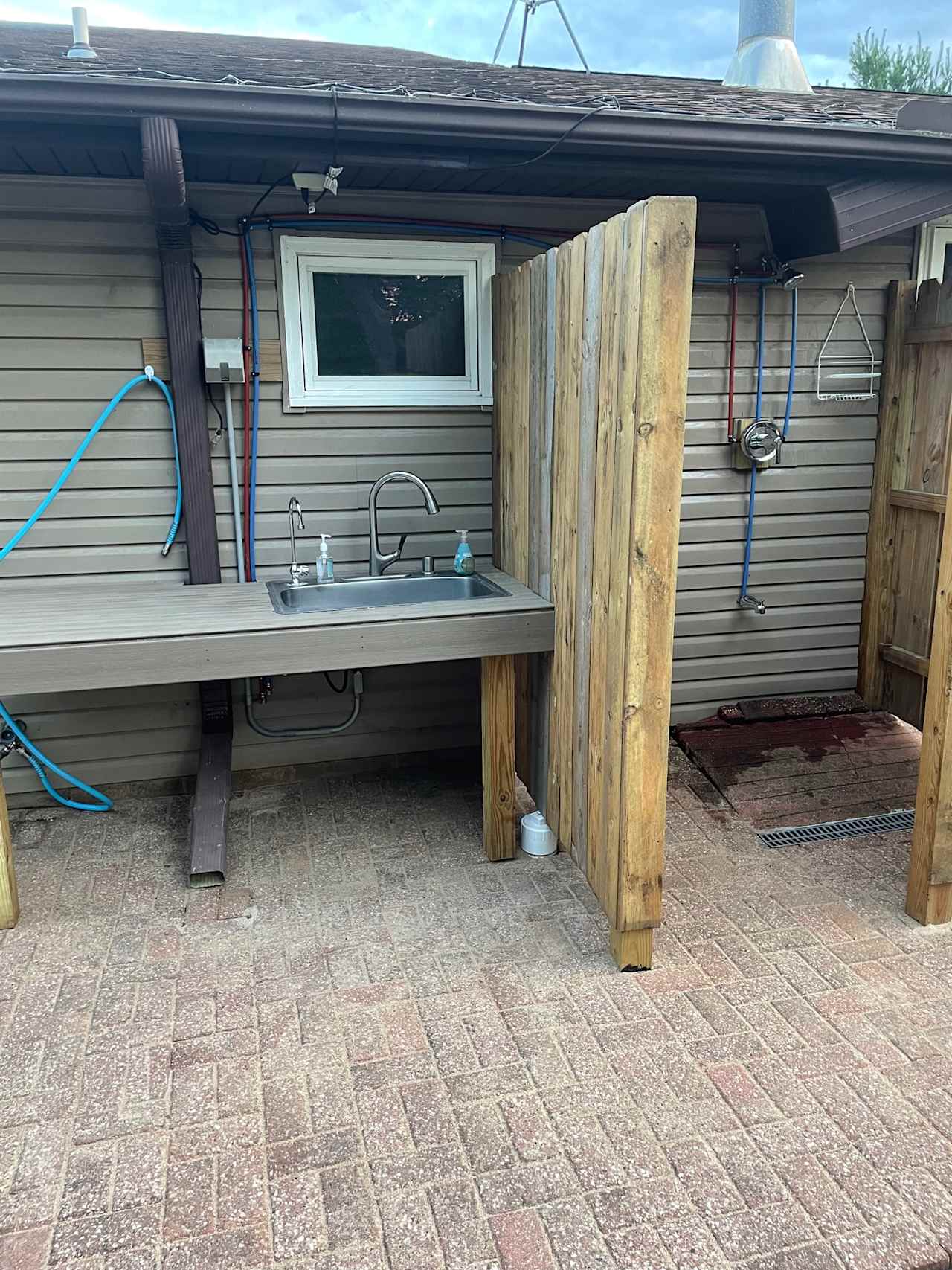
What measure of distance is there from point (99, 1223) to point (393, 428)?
2917 mm

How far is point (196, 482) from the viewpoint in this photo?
3.70m

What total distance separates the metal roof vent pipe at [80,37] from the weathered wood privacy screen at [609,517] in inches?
63.8

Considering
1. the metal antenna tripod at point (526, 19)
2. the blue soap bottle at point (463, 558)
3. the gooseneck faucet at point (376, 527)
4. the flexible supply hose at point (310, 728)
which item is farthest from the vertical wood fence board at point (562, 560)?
the metal antenna tripod at point (526, 19)

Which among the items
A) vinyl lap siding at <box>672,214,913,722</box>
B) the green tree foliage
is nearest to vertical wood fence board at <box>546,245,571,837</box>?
vinyl lap siding at <box>672,214,913,722</box>

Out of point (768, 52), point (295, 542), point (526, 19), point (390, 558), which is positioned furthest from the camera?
point (768, 52)

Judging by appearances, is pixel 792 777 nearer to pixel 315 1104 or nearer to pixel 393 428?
pixel 393 428

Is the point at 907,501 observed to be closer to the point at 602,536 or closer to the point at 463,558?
the point at 463,558

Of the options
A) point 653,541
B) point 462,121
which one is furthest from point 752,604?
point 462,121

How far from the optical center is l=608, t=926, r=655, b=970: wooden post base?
2715mm

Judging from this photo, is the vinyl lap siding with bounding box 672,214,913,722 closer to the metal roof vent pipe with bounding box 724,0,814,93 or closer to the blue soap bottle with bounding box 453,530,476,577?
the blue soap bottle with bounding box 453,530,476,577

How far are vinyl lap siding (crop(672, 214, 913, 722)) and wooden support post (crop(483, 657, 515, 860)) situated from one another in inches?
56.1

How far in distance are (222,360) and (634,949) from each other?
2.56m

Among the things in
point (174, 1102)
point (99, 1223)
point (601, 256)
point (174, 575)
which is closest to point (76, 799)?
point (174, 575)

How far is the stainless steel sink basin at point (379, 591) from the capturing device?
3.64 m
